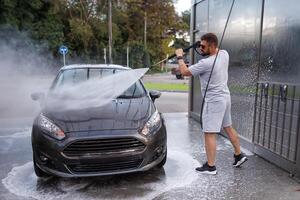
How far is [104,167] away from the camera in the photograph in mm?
4000

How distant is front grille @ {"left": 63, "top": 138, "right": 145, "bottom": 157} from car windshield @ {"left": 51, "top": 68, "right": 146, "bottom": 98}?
46.8 inches

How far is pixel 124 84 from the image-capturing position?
17.3 ft

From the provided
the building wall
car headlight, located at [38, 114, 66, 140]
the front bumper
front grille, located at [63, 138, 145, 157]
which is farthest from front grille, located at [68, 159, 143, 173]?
the building wall

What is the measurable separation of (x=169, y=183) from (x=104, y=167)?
2.88 feet

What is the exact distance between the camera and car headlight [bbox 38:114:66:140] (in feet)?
13.0

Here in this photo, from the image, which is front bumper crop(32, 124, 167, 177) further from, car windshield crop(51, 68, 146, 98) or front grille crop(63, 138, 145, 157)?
car windshield crop(51, 68, 146, 98)

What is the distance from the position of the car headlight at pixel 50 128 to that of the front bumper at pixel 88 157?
0.05m

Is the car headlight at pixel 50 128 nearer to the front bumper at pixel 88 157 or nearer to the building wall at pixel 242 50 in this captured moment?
the front bumper at pixel 88 157

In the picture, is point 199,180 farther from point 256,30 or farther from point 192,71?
point 256,30

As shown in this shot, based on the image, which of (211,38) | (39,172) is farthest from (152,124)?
(39,172)

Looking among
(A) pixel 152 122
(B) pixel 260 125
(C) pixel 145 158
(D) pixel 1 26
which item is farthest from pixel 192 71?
(D) pixel 1 26

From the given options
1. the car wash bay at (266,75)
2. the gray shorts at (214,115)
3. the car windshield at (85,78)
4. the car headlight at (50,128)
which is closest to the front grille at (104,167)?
the car headlight at (50,128)

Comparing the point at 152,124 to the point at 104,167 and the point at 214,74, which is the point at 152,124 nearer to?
the point at 104,167

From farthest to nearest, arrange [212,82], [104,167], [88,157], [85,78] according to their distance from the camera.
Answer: [85,78], [212,82], [104,167], [88,157]
